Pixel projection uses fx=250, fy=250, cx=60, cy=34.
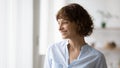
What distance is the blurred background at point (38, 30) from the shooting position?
2.18 metres

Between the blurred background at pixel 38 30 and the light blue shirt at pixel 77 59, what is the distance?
628 millimetres

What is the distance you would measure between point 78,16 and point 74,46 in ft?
0.67

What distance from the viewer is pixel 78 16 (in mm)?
1600

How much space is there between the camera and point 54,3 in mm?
2750

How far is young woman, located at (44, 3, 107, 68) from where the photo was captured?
5.10 ft

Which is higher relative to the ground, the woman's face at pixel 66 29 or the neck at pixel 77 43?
the woman's face at pixel 66 29

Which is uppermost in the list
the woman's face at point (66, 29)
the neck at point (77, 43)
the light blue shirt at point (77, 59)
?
the woman's face at point (66, 29)

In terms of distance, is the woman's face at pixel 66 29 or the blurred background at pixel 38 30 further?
the blurred background at pixel 38 30
